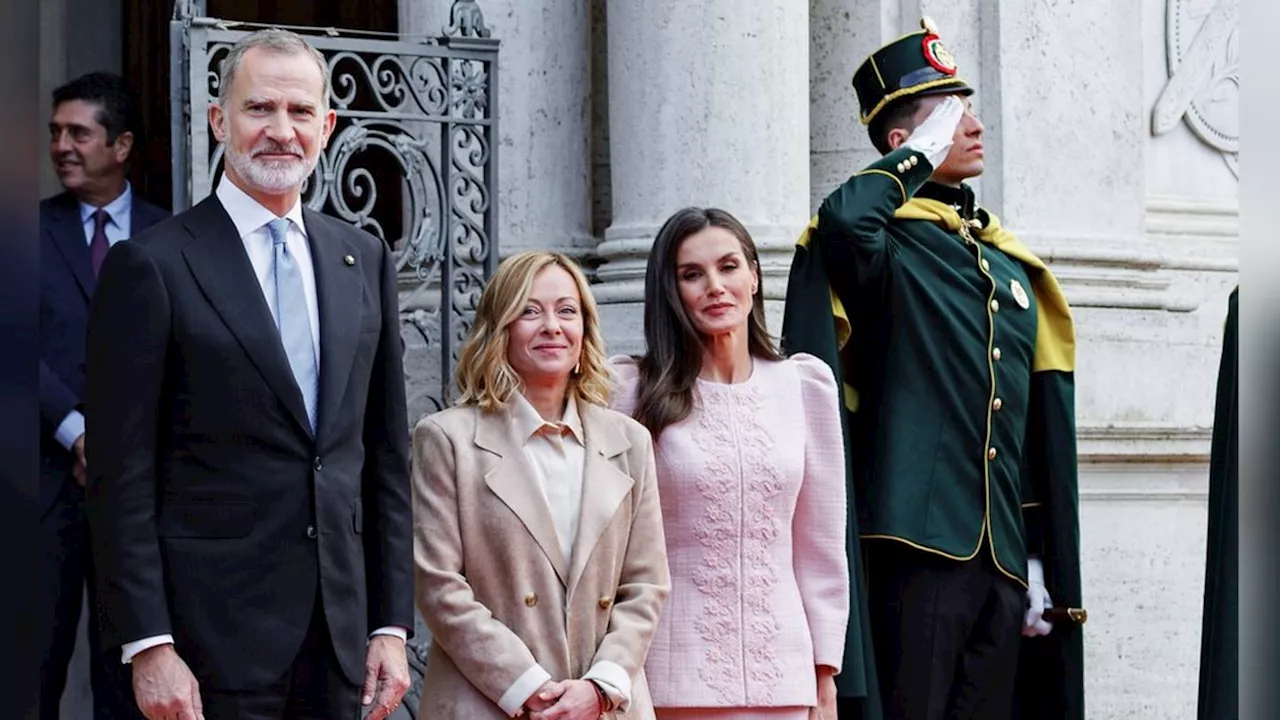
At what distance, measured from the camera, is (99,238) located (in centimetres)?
446

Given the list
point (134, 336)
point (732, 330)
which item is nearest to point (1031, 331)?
point (732, 330)

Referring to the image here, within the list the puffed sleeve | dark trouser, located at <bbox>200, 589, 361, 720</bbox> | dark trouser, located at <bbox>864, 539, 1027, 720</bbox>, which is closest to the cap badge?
the puffed sleeve

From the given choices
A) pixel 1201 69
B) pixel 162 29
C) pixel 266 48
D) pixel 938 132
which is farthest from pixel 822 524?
pixel 162 29

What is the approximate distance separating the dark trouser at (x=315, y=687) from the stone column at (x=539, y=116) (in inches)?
113

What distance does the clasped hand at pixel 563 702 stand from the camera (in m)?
2.96

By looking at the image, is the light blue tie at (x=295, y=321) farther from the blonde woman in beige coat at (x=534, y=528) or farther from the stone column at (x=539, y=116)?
the stone column at (x=539, y=116)

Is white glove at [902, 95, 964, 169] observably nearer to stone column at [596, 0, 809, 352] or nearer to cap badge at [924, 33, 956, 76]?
cap badge at [924, 33, 956, 76]

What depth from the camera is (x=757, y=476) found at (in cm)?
341

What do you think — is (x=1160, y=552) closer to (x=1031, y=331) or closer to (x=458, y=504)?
(x=1031, y=331)

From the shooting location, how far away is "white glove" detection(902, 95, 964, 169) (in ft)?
12.8

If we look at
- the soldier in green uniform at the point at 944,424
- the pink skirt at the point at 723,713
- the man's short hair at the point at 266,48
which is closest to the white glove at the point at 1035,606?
the soldier in green uniform at the point at 944,424

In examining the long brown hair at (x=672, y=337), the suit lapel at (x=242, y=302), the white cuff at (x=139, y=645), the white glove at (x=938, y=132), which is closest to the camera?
the white cuff at (x=139, y=645)

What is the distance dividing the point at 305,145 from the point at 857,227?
4.63 feet

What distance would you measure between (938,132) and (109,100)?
7.05ft
